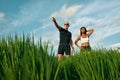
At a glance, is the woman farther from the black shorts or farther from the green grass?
the green grass

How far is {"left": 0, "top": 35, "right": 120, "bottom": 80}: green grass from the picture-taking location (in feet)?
15.0

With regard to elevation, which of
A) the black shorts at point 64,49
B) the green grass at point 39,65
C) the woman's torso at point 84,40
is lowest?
the green grass at point 39,65

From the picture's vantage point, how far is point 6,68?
4758 millimetres

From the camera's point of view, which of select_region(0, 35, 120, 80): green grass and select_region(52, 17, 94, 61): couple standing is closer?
select_region(0, 35, 120, 80): green grass

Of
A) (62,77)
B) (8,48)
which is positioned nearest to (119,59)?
(62,77)

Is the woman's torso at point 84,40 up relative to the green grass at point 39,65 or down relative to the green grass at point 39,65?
up

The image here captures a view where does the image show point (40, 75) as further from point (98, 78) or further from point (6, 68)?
point (98, 78)

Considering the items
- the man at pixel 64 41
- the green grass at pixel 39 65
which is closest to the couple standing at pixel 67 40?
the man at pixel 64 41

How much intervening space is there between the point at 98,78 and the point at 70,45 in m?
9.17

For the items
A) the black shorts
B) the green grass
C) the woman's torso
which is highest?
the woman's torso

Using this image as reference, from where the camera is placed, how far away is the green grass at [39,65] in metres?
4.56

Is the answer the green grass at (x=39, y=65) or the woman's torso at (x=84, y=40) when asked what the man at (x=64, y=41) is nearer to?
the woman's torso at (x=84, y=40)

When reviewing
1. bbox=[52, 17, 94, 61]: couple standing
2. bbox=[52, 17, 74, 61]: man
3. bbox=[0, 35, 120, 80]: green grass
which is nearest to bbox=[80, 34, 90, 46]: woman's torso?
bbox=[52, 17, 94, 61]: couple standing

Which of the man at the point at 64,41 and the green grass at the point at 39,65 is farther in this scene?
the man at the point at 64,41
